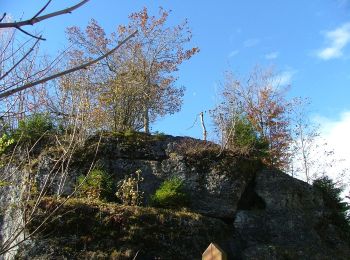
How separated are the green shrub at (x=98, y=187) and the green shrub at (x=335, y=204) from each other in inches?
217

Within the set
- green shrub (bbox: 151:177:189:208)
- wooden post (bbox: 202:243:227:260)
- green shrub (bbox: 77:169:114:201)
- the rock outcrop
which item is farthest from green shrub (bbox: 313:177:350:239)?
wooden post (bbox: 202:243:227:260)

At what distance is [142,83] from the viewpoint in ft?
50.1

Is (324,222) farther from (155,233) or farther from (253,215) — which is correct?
(155,233)

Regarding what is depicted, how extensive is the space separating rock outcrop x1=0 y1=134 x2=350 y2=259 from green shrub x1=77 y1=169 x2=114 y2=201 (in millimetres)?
408

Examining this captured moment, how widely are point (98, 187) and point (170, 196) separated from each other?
1.58 metres

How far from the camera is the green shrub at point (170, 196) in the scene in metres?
Result: 9.57

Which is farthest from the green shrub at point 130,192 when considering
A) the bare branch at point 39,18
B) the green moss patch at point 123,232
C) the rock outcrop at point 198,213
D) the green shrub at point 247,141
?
the bare branch at point 39,18

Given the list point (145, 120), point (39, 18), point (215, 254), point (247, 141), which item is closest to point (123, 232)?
point (247, 141)

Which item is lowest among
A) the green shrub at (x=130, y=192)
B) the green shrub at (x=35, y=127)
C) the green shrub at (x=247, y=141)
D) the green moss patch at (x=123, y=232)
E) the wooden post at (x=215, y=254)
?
the wooden post at (x=215, y=254)

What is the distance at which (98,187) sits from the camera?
9.65 m

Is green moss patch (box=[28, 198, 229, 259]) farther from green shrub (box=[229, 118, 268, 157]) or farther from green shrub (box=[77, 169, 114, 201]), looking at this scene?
green shrub (box=[229, 118, 268, 157])

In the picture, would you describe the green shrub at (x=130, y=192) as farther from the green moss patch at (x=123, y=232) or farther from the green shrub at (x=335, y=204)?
the green shrub at (x=335, y=204)

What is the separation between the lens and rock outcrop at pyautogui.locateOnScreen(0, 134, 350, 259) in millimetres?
7820

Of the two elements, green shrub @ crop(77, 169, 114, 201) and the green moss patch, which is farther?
green shrub @ crop(77, 169, 114, 201)
